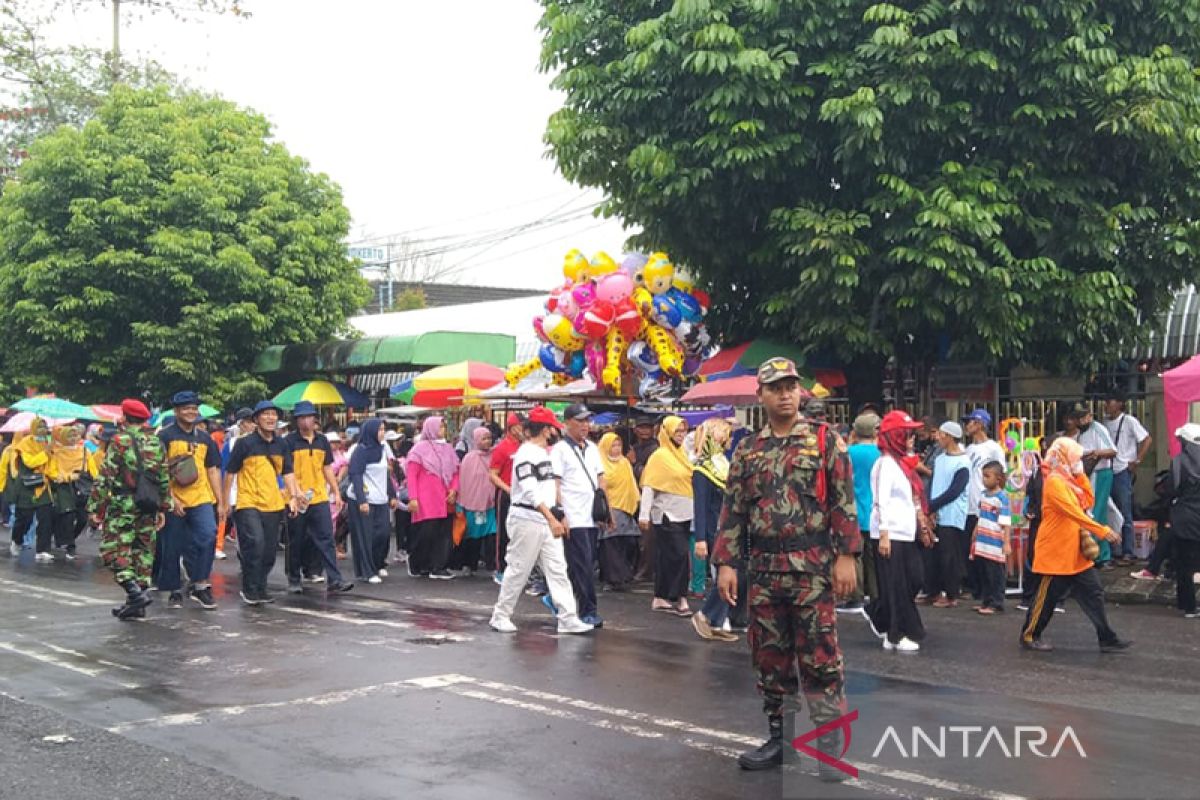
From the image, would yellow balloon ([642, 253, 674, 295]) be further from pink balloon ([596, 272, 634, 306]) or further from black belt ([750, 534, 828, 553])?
black belt ([750, 534, 828, 553])

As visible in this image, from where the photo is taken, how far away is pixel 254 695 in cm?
823

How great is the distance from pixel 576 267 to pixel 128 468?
8.35 metres

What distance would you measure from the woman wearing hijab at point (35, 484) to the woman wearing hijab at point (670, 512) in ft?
32.1

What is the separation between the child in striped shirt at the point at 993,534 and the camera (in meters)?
12.7

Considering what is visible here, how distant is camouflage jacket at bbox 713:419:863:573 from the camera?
20.5ft

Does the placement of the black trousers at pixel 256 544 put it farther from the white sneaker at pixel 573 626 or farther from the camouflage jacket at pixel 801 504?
the camouflage jacket at pixel 801 504

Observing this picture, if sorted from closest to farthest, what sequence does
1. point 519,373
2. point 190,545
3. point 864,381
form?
point 190,545 < point 864,381 < point 519,373

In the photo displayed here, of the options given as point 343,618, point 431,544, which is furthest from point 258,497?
point 431,544

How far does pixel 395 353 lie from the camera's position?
25.6m

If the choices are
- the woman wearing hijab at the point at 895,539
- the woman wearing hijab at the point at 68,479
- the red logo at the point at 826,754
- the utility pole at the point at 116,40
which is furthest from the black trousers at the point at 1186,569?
the utility pole at the point at 116,40

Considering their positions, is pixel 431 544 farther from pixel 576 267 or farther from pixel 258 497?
pixel 576 267

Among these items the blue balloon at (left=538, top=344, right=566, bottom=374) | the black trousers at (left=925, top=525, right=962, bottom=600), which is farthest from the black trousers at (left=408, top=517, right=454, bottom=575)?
the black trousers at (left=925, top=525, right=962, bottom=600)

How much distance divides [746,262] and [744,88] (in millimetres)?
2935

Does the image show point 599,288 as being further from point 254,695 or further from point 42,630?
point 254,695
